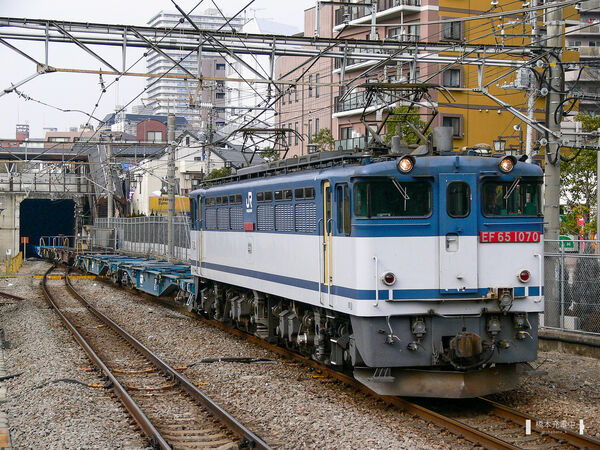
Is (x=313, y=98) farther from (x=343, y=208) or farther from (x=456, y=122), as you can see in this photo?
(x=343, y=208)

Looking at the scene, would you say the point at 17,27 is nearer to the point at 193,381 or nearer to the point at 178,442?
the point at 193,381

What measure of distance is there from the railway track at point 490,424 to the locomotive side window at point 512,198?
2475mm

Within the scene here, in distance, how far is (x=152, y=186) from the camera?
2881 inches

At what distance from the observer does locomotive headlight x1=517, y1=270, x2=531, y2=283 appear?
11.1 m

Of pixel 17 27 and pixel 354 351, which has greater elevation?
pixel 17 27

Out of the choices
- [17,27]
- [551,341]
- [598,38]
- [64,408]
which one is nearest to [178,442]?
[64,408]

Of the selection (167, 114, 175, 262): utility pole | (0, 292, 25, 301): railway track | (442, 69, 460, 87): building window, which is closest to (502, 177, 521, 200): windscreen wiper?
(167, 114, 175, 262): utility pole

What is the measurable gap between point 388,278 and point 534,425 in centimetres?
245

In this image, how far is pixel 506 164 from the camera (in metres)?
11.1

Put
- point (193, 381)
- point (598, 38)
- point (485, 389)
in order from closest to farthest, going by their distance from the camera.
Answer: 1. point (485, 389)
2. point (193, 381)
3. point (598, 38)

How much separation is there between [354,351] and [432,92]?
3482 cm

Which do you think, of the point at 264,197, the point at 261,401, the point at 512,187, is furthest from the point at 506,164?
the point at 264,197

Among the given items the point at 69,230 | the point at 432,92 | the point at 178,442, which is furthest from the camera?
the point at 69,230

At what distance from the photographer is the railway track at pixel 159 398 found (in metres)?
9.73
